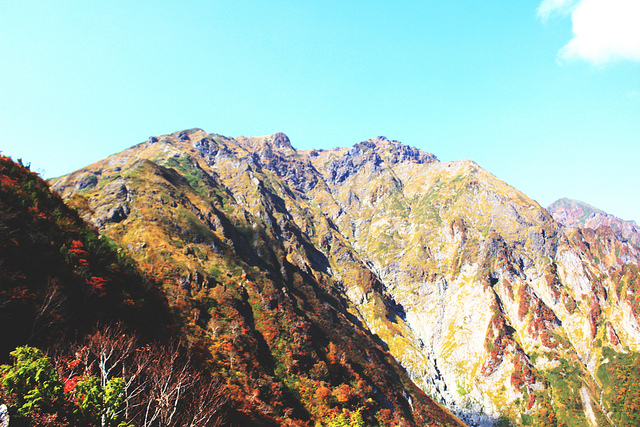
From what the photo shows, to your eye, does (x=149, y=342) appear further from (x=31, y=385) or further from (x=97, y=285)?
(x=31, y=385)

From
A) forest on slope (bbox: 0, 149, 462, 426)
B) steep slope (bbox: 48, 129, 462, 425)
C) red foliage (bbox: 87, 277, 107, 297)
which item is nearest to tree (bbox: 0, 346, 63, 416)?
forest on slope (bbox: 0, 149, 462, 426)

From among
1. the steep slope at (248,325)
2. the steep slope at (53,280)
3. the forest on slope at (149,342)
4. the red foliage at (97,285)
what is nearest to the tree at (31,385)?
the forest on slope at (149,342)

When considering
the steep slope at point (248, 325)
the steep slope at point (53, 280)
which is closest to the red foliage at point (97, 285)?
the steep slope at point (53, 280)

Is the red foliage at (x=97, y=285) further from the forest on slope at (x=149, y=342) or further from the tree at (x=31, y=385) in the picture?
the tree at (x=31, y=385)

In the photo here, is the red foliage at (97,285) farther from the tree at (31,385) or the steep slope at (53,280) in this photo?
the tree at (31,385)

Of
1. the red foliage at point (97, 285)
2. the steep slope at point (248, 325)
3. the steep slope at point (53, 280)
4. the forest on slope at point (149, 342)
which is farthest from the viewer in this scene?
the steep slope at point (248, 325)

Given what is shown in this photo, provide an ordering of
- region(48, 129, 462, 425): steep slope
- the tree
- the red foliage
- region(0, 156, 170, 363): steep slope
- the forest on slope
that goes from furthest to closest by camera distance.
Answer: region(48, 129, 462, 425): steep slope, the red foliage, region(0, 156, 170, 363): steep slope, the forest on slope, the tree

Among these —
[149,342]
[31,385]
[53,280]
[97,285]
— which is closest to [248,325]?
[149,342]

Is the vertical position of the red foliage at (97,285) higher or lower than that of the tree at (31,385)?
lower

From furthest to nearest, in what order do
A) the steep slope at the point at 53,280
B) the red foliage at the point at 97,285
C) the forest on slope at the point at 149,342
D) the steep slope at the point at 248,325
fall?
the steep slope at the point at 248,325 < the red foliage at the point at 97,285 < the steep slope at the point at 53,280 < the forest on slope at the point at 149,342

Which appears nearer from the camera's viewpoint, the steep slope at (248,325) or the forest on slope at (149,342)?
the forest on slope at (149,342)

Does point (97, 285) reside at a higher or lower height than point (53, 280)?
lower

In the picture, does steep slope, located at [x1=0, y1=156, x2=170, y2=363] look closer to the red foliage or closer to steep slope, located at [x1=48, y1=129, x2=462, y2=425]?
the red foliage

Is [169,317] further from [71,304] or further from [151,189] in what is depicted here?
[151,189]
